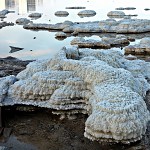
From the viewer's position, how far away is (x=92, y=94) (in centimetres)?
600

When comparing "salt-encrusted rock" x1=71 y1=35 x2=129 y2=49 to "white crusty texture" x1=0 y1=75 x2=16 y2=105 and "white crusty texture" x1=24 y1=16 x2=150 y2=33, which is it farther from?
"white crusty texture" x1=0 y1=75 x2=16 y2=105

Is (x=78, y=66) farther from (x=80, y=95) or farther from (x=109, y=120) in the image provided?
(x=109, y=120)

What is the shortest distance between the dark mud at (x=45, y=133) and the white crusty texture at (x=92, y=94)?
19 centimetres

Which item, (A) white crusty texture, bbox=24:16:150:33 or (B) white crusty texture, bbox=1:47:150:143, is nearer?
(B) white crusty texture, bbox=1:47:150:143

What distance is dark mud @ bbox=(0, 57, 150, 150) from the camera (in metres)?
5.26

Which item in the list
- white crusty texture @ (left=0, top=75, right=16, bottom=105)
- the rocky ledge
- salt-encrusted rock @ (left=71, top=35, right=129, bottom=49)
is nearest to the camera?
white crusty texture @ (left=0, top=75, right=16, bottom=105)

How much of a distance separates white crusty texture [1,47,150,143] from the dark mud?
193mm

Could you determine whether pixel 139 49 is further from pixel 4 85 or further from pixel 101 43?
pixel 4 85

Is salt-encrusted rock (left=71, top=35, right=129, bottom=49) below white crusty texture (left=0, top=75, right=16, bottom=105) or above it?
below

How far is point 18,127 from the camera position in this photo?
6.00 m

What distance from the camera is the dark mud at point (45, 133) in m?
5.26

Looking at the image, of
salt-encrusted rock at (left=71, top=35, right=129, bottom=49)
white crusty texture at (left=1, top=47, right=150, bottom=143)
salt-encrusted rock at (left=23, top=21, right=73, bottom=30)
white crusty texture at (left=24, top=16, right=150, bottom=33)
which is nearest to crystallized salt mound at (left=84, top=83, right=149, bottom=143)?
white crusty texture at (left=1, top=47, right=150, bottom=143)

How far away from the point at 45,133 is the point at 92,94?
1.09m

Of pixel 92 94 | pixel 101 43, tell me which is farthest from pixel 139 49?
pixel 92 94
